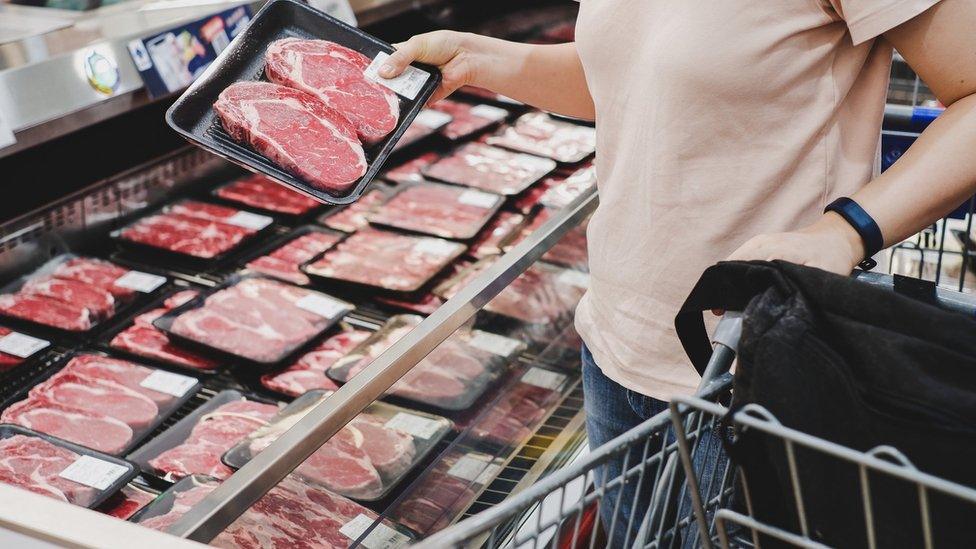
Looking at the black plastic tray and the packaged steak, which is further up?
the black plastic tray

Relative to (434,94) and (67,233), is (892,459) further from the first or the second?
(67,233)

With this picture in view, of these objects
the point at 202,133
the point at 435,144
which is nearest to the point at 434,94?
the point at 202,133

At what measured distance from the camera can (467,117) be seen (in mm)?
3662

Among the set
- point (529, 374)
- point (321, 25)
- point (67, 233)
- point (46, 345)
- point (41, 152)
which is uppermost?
point (321, 25)

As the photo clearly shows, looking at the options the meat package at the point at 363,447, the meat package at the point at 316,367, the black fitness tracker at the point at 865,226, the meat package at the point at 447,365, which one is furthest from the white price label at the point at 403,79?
the black fitness tracker at the point at 865,226

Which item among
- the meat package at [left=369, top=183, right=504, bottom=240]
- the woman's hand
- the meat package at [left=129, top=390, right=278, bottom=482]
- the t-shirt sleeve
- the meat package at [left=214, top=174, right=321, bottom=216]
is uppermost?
the t-shirt sleeve

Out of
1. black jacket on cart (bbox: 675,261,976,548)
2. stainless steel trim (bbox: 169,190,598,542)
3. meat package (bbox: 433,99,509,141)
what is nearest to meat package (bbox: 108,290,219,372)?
stainless steel trim (bbox: 169,190,598,542)

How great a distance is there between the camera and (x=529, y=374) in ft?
8.23

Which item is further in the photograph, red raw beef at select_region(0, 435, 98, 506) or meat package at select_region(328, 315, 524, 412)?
meat package at select_region(328, 315, 524, 412)

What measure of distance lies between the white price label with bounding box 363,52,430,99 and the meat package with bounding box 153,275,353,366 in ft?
2.53

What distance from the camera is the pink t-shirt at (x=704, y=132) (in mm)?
1272

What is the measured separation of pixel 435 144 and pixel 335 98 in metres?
1.70

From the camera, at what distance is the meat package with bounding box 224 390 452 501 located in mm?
1710

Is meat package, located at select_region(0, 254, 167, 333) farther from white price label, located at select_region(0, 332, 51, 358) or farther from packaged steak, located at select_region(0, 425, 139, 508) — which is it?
packaged steak, located at select_region(0, 425, 139, 508)
